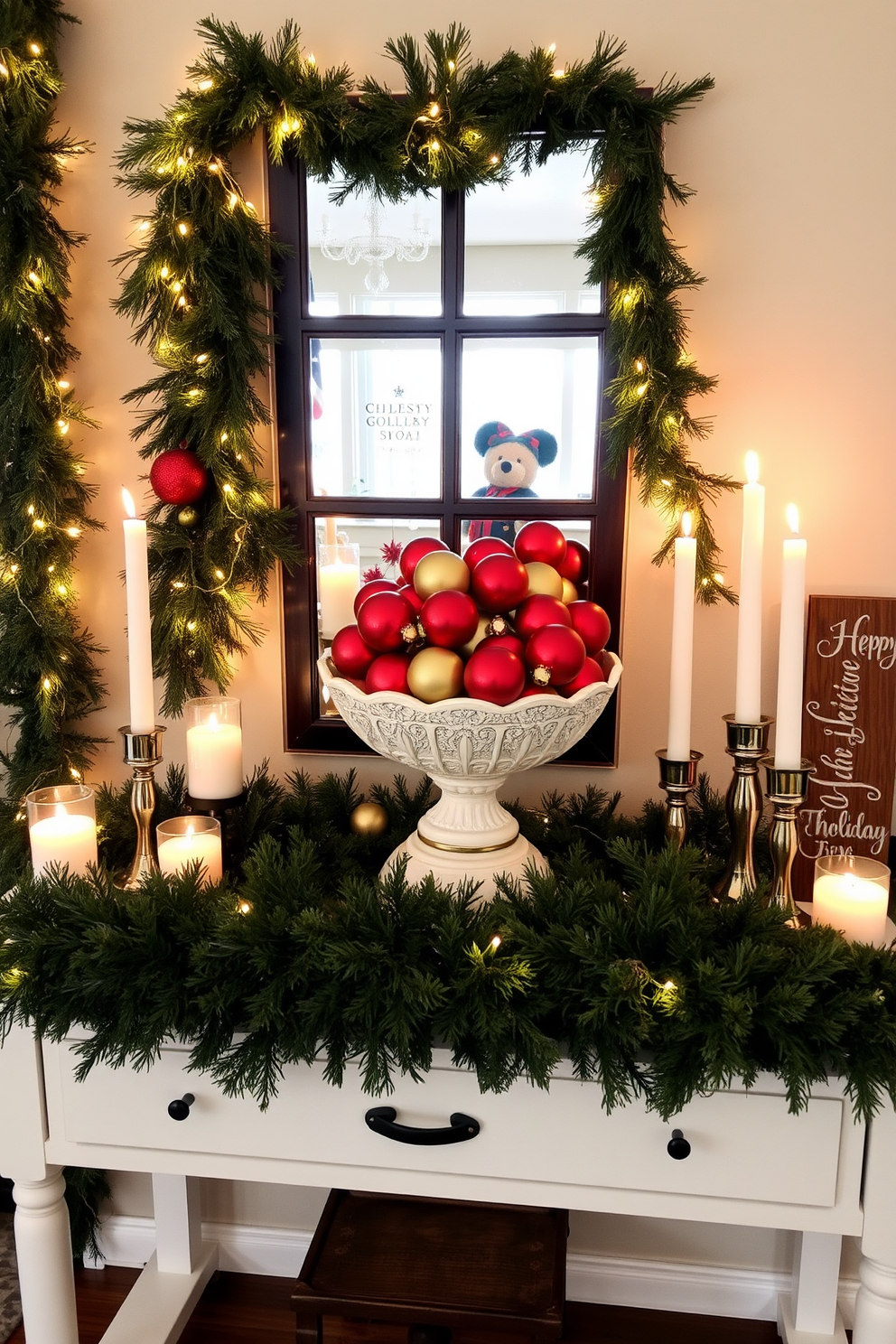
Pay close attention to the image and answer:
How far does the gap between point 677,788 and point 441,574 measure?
1.41 feet

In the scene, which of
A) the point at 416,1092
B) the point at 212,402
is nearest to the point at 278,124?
the point at 212,402

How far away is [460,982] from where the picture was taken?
3.37ft

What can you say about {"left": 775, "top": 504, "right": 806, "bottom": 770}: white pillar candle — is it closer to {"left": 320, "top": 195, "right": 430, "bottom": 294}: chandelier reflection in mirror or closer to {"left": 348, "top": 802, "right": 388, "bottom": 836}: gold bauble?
{"left": 348, "top": 802, "right": 388, "bottom": 836}: gold bauble

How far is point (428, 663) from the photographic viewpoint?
1099 mm

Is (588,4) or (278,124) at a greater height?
(588,4)

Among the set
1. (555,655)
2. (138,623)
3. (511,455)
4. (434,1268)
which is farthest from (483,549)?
(434,1268)

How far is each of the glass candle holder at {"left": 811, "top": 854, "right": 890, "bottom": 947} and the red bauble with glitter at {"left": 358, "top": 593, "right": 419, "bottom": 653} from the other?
22.1 inches

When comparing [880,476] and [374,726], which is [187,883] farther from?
[880,476]

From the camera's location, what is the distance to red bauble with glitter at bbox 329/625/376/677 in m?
1.17

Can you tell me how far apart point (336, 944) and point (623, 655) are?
27.2 inches

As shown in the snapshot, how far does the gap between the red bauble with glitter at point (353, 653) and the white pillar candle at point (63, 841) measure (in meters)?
0.40

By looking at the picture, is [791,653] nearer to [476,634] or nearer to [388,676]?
[476,634]

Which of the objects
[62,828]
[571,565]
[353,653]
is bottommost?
[62,828]

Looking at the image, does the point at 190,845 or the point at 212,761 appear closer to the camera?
the point at 190,845
